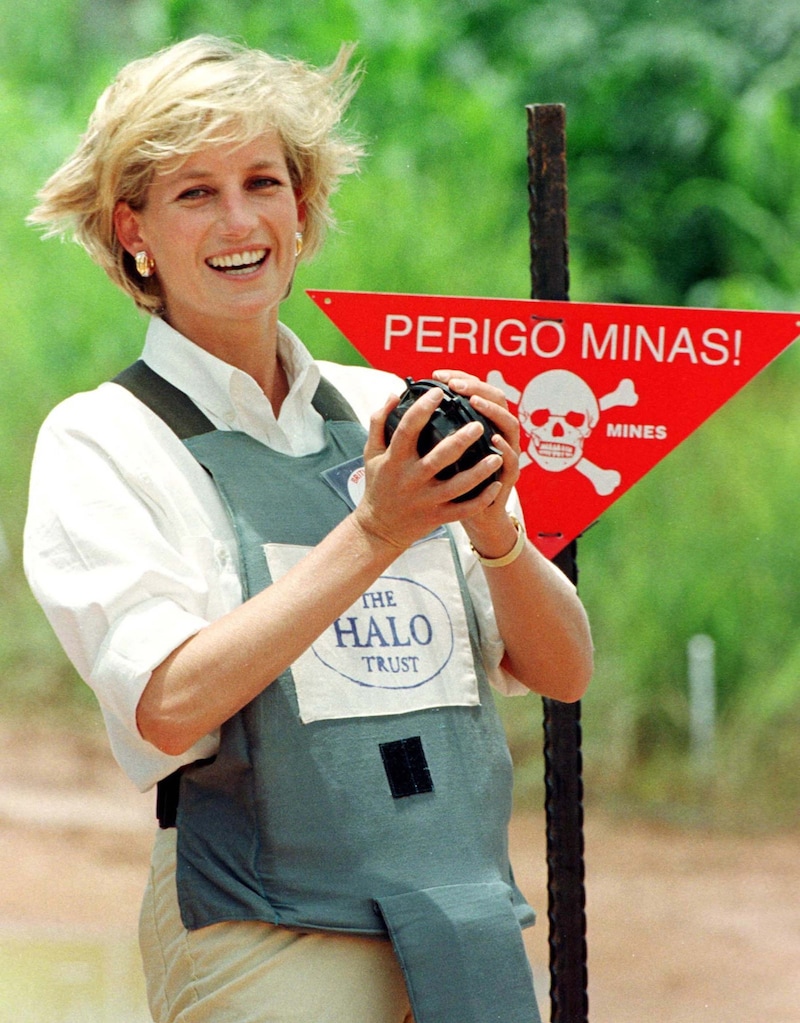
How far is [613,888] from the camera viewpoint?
4.55 meters

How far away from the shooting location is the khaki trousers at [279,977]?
132 centimetres

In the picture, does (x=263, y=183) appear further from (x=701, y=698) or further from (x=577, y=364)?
(x=701, y=698)

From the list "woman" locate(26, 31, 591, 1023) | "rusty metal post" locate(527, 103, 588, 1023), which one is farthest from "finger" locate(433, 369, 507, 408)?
"rusty metal post" locate(527, 103, 588, 1023)

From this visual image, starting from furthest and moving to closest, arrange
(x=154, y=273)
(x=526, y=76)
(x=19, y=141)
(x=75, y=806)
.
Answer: (x=526, y=76) < (x=19, y=141) < (x=75, y=806) < (x=154, y=273)

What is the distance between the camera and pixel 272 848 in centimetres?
134

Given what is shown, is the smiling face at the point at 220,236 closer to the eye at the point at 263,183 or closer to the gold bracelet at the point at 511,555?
the eye at the point at 263,183

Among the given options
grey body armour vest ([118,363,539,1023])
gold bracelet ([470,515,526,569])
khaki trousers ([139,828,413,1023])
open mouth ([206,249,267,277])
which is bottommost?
khaki trousers ([139,828,413,1023])

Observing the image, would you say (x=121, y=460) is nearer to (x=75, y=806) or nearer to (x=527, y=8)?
(x=75, y=806)

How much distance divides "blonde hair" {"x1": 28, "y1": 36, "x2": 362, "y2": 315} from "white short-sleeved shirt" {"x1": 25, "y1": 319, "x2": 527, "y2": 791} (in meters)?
0.14

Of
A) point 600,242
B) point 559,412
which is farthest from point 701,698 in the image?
point 559,412

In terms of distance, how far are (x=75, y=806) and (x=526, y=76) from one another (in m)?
3.36

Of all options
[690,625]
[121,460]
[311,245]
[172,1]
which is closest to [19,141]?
[172,1]

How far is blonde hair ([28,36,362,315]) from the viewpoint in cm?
144

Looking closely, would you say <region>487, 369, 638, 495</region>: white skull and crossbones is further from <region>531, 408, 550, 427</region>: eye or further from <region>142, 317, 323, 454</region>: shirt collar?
<region>142, 317, 323, 454</region>: shirt collar
